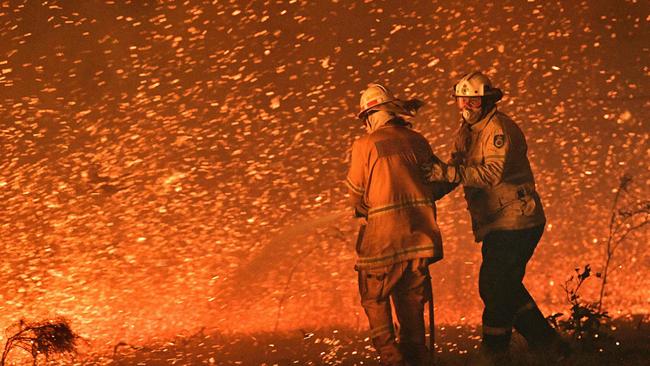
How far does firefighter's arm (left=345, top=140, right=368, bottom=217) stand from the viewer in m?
4.92

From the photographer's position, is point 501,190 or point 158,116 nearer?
point 501,190

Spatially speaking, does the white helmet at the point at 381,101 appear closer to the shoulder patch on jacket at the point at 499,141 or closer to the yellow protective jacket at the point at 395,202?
the yellow protective jacket at the point at 395,202

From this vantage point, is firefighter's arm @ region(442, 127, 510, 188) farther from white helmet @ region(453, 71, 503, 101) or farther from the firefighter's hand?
white helmet @ region(453, 71, 503, 101)

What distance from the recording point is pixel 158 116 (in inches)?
266

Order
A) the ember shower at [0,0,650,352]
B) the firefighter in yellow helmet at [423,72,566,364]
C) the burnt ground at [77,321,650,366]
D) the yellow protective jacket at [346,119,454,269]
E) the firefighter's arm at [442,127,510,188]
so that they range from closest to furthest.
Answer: the yellow protective jacket at [346,119,454,269] < the firefighter's arm at [442,127,510,188] < the firefighter in yellow helmet at [423,72,566,364] < the burnt ground at [77,321,650,366] < the ember shower at [0,0,650,352]

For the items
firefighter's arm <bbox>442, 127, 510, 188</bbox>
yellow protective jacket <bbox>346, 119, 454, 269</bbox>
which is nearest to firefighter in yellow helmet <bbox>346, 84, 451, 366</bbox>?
yellow protective jacket <bbox>346, 119, 454, 269</bbox>

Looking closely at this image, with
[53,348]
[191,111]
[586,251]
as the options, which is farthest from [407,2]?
[53,348]

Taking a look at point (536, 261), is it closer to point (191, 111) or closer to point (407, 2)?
point (407, 2)

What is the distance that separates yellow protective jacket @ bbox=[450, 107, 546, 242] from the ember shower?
1693mm

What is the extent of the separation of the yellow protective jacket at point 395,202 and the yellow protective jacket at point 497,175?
238 millimetres

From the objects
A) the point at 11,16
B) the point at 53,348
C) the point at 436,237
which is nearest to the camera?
the point at 436,237

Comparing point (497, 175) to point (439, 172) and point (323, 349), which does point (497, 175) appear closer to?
point (439, 172)

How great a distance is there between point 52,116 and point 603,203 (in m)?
3.81

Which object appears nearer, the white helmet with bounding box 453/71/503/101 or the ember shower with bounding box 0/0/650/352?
the white helmet with bounding box 453/71/503/101
